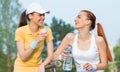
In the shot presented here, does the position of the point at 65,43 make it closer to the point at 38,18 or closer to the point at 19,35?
the point at 38,18

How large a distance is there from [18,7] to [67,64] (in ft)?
87.7

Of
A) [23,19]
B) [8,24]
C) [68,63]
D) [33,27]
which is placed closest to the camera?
[68,63]

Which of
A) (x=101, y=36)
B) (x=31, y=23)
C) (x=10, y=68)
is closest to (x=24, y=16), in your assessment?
(x=31, y=23)

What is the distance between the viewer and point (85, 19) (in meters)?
5.35

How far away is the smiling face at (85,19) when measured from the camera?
5320 mm

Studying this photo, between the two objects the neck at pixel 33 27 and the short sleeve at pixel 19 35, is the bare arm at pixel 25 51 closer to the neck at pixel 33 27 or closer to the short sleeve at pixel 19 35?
the short sleeve at pixel 19 35

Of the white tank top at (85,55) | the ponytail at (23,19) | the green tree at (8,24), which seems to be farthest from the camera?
the green tree at (8,24)

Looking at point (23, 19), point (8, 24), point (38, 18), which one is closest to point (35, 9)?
point (38, 18)

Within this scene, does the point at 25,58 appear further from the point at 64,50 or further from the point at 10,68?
the point at 10,68

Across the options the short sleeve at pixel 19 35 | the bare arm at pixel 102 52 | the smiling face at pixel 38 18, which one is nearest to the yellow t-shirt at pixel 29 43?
the short sleeve at pixel 19 35

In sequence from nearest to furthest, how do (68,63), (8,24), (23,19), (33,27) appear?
1. (68,63)
2. (33,27)
3. (23,19)
4. (8,24)

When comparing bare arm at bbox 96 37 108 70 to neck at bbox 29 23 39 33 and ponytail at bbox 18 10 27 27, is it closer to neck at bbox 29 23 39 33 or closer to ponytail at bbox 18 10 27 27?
neck at bbox 29 23 39 33

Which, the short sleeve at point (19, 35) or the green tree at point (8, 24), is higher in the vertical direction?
the short sleeve at point (19, 35)

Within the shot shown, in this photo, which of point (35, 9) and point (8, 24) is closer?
point (35, 9)
